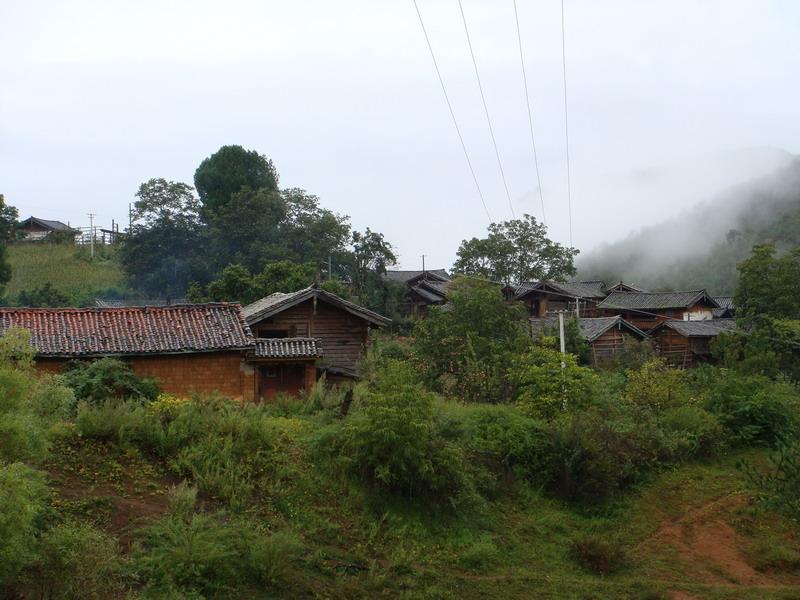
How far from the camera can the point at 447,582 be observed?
1303 cm

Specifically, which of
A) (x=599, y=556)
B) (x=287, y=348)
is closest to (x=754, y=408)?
(x=599, y=556)

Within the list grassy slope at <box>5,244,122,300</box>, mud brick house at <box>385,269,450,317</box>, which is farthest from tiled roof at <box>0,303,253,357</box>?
mud brick house at <box>385,269,450,317</box>

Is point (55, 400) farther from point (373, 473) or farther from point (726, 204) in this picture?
point (726, 204)

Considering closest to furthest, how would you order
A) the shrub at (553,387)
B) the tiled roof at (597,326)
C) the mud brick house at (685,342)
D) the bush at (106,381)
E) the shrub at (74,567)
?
the shrub at (74,567) → the bush at (106,381) → the shrub at (553,387) → the tiled roof at (597,326) → the mud brick house at (685,342)

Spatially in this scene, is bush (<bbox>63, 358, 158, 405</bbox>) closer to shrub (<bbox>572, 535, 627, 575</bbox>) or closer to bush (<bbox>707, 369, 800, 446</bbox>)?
shrub (<bbox>572, 535, 627, 575</bbox>)

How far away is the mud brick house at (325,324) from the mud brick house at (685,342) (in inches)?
761

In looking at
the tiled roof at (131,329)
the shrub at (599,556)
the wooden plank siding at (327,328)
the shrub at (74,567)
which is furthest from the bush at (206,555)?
the wooden plank siding at (327,328)

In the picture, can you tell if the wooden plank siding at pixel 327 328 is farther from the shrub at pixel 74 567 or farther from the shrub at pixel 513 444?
the shrub at pixel 74 567

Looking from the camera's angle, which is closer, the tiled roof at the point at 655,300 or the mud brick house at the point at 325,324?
the mud brick house at the point at 325,324

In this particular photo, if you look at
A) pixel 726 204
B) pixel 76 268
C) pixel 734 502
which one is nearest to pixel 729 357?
pixel 734 502

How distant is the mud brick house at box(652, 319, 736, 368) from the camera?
40.2 m

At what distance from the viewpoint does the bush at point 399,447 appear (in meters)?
14.5

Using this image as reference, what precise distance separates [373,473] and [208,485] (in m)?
3.02

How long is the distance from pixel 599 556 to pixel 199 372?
10.7 metres
